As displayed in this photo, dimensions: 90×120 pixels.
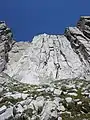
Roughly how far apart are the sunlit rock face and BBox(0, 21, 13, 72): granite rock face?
0.91 m

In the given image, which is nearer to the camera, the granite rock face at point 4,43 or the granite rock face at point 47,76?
the granite rock face at point 47,76

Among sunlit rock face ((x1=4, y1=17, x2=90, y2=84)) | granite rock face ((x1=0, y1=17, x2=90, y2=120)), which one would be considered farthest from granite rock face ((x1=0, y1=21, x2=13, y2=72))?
sunlit rock face ((x1=4, y1=17, x2=90, y2=84))

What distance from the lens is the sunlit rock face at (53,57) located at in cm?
4383

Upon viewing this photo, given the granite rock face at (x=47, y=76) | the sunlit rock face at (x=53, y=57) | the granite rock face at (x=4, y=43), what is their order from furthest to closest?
the granite rock face at (x=4, y=43) < the sunlit rock face at (x=53, y=57) < the granite rock face at (x=47, y=76)

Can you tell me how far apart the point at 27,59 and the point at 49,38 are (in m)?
16.7

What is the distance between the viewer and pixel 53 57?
172ft

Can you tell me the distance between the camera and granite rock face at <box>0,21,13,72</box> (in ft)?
162

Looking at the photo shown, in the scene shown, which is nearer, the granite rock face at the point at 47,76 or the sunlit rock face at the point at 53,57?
the granite rock face at the point at 47,76

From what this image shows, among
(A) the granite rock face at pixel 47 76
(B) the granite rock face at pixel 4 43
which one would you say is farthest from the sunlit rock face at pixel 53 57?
(B) the granite rock face at pixel 4 43

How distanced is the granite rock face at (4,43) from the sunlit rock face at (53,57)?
0.91 metres

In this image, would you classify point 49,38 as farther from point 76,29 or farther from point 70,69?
point 70,69

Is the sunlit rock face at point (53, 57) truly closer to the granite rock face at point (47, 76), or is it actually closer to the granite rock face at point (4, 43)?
the granite rock face at point (47, 76)

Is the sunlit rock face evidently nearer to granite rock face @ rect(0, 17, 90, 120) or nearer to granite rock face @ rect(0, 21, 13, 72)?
granite rock face @ rect(0, 17, 90, 120)

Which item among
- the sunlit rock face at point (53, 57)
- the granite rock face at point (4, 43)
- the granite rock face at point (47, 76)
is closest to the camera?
the granite rock face at point (47, 76)
